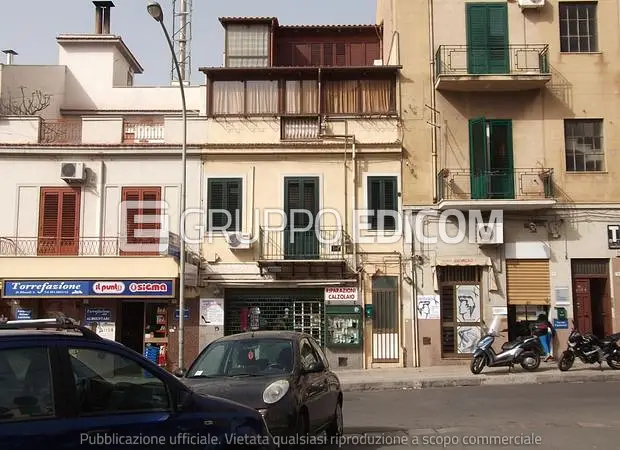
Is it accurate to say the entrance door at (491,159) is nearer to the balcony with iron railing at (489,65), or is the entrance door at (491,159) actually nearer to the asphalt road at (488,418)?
the balcony with iron railing at (489,65)

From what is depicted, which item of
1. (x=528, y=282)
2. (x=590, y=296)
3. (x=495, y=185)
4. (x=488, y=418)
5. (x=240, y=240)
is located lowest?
(x=488, y=418)

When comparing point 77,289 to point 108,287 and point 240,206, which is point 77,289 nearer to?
point 108,287

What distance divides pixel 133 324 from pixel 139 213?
350 cm

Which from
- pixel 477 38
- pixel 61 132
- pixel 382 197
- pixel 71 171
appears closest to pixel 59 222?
pixel 71 171

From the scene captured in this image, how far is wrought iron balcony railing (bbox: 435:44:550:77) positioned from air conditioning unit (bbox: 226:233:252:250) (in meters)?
7.73

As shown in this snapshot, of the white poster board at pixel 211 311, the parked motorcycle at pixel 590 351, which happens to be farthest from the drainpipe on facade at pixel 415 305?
the white poster board at pixel 211 311

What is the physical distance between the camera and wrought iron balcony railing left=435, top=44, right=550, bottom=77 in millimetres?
20672

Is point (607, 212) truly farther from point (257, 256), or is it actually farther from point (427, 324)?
point (257, 256)

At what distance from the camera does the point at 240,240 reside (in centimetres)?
2027

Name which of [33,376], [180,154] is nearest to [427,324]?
[180,154]

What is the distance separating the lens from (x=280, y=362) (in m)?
8.44

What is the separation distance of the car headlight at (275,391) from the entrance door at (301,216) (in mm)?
12528

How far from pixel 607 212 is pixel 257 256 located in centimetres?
1082

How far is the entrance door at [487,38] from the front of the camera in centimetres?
2075
